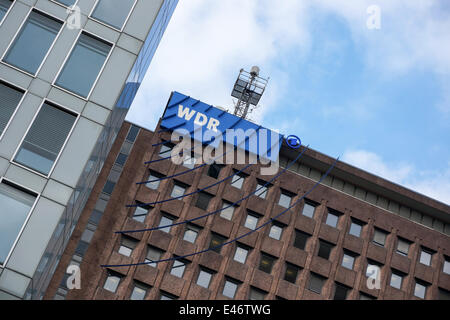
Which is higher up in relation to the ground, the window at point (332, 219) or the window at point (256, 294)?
the window at point (332, 219)

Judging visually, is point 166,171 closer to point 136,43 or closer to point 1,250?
point 136,43

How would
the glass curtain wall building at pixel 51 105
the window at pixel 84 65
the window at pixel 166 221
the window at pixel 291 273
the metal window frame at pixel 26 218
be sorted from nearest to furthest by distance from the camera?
1. the metal window frame at pixel 26 218
2. the glass curtain wall building at pixel 51 105
3. the window at pixel 84 65
4. the window at pixel 166 221
5. the window at pixel 291 273

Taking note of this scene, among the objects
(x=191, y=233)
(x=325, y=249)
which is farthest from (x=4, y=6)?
(x=325, y=249)

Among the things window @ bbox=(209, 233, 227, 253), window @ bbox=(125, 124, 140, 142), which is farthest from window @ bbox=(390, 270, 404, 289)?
window @ bbox=(125, 124, 140, 142)

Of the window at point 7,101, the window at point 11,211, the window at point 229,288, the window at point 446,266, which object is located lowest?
the window at point 11,211

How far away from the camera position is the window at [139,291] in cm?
3962

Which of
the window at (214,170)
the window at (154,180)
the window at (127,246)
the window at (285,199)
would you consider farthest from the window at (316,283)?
the window at (154,180)

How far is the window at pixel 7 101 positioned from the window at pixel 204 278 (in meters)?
28.2

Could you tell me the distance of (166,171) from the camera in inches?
1709

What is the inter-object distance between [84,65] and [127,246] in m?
26.7

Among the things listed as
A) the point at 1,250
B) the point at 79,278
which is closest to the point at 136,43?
the point at 1,250

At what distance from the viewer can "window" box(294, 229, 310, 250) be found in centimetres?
4312

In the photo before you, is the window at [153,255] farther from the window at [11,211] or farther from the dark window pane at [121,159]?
the window at [11,211]

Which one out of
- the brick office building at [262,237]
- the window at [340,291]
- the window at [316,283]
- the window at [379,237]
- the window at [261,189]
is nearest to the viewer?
the brick office building at [262,237]
